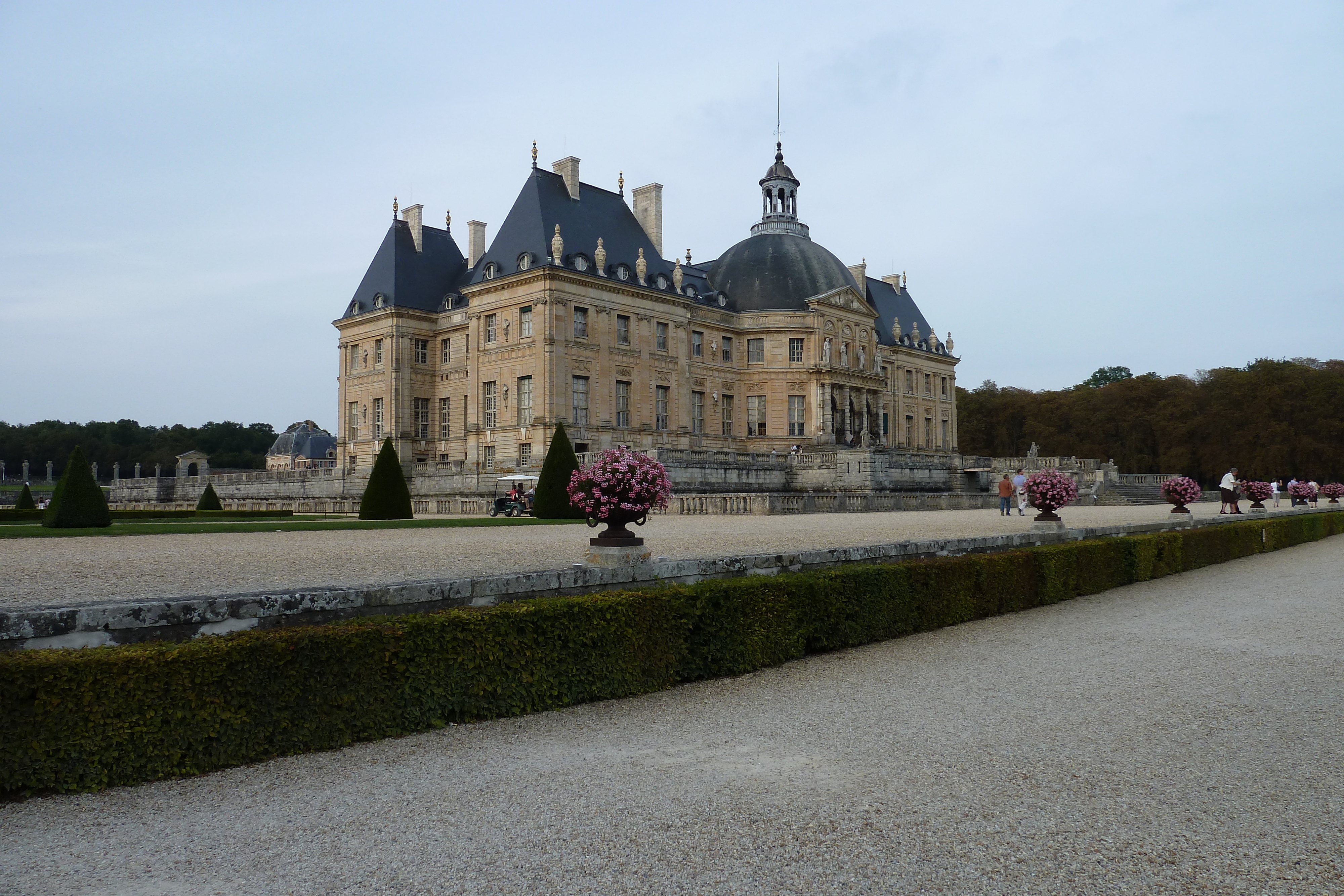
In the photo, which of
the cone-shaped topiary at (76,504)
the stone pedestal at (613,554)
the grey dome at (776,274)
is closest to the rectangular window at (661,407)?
the grey dome at (776,274)

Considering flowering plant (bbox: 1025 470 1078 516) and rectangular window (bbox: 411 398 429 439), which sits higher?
rectangular window (bbox: 411 398 429 439)

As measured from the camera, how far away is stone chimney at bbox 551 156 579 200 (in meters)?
42.6

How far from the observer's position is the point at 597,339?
4003 cm

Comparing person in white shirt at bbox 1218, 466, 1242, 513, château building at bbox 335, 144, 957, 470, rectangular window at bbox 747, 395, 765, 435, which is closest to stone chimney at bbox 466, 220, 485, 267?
château building at bbox 335, 144, 957, 470

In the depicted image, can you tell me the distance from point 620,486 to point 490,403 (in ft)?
107

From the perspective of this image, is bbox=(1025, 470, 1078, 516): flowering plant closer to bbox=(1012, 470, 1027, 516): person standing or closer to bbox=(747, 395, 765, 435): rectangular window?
bbox=(1012, 470, 1027, 516): person standing

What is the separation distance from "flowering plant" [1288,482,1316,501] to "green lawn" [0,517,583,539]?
27.7 m

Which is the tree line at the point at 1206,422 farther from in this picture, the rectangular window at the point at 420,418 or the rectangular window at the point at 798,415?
the rectangular window at the point at 420,418

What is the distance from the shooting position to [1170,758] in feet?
16.8

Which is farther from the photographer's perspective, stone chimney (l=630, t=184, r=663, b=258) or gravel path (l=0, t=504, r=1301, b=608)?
stone chimney (l=630, t=184, r=663, b=258)

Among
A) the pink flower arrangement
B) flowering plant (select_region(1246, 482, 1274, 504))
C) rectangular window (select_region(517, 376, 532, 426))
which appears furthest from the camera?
rectangular window (select_region(517, 376, 532, 426))

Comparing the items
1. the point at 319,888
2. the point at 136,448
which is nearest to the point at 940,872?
the point at 319,888

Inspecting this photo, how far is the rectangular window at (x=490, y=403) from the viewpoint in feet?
134

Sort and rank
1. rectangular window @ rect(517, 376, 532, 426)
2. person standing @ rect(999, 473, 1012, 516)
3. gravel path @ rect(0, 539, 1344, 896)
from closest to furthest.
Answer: gravel path @ rect(0, 539, 1344, 896), person standing @ rect(999, 473, 1012, 516), rectangular window @ rect(517, 376, 532, 426)
